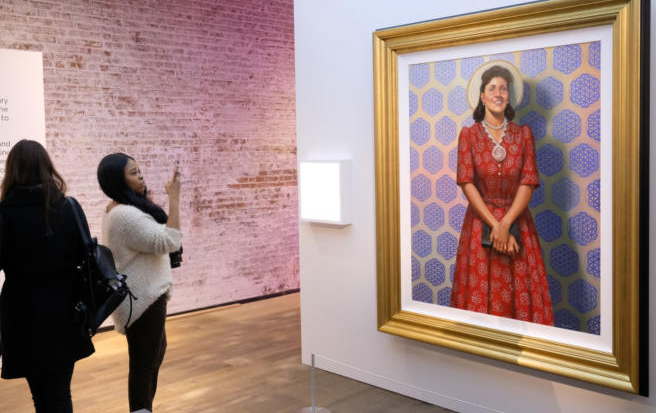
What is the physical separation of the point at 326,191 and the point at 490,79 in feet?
4.64

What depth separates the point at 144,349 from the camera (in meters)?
3.57

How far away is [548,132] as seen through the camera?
11.8 feet

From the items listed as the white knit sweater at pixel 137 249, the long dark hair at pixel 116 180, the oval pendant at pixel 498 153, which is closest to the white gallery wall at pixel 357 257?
the oval pendant at pixel 498 153

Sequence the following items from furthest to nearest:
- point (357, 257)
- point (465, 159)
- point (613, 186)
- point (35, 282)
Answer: point (357, 257), point (465, 159), point (613, 186), point (35, 282)

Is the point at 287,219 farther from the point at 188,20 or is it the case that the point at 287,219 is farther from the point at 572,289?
the point at 572,289

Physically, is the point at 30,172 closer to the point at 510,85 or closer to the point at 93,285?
the point at 93,285

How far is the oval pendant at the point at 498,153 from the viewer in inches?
149

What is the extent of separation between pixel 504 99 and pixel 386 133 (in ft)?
2.77

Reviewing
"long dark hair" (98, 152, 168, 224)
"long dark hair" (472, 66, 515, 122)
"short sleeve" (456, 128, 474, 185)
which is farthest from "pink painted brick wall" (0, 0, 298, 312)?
"long dark hair" (472, 66, 515, 122)

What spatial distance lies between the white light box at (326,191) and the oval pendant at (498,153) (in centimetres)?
115

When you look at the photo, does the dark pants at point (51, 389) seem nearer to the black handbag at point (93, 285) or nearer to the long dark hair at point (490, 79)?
the black handbag at point (93, 285)

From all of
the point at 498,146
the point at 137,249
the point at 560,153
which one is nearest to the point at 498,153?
the point at 498,146

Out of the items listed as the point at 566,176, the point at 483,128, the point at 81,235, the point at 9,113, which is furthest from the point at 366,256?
the point at 9,113

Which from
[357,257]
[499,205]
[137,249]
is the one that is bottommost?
[357,257]
